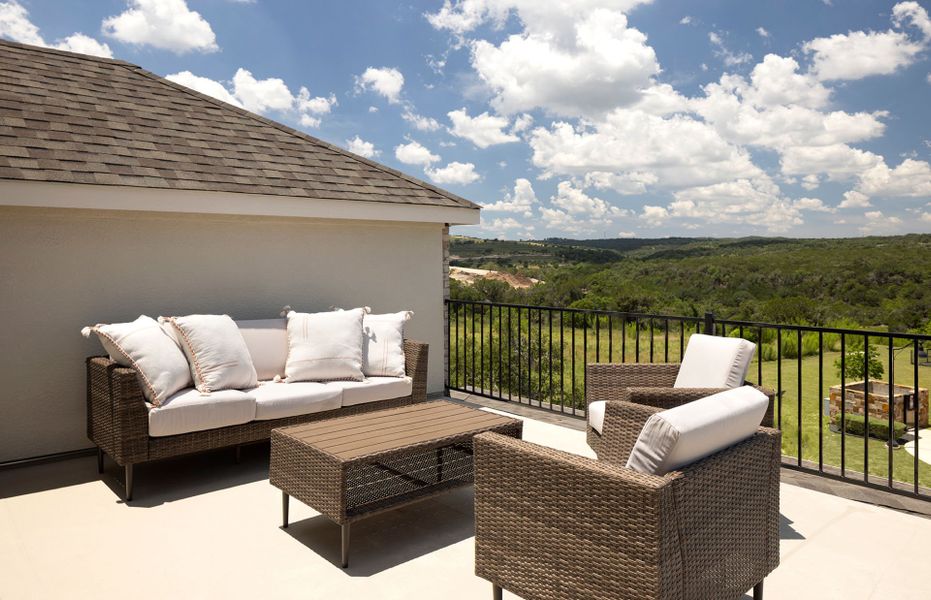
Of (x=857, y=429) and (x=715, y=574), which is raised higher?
(x=715, y=574)

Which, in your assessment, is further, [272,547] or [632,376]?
[632,376]

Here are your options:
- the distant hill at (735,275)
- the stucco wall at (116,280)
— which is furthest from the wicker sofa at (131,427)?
the distant hill at (735,275)

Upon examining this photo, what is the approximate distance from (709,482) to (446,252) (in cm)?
498

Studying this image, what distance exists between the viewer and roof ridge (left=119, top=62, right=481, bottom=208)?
21.4 feet

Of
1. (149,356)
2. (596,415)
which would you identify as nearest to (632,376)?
(596,415)

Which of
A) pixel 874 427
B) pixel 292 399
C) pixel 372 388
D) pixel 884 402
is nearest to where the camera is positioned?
pixel 292 399

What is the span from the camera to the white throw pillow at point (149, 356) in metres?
3.89

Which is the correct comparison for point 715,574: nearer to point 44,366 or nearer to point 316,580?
point 316,580

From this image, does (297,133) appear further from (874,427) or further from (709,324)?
(874,427)

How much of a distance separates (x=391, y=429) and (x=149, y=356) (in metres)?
1.72

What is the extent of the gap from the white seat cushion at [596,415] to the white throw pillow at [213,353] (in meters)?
2.38

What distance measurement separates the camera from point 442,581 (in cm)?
274

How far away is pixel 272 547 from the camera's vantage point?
3.07m

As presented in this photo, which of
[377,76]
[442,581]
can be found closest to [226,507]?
[442,581]
